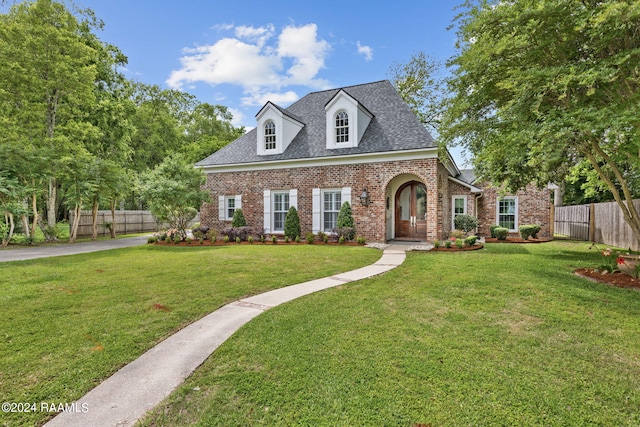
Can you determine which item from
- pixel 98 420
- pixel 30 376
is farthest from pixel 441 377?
pixel 30 376

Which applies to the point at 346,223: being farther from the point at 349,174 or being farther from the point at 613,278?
the point at 613,278

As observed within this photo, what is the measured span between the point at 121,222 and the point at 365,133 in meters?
16.8

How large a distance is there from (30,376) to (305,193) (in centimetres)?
1134

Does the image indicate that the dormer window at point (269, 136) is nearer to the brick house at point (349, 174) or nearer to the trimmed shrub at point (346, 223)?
the brick house at point (349, 174)

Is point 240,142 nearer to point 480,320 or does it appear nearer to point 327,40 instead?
point 327,40

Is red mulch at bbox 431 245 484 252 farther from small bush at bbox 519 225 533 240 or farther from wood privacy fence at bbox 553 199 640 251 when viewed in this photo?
small bush at bbox 519 225 533 240

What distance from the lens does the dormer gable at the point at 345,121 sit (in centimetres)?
1281

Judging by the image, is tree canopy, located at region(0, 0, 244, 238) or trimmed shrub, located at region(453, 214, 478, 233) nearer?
tree canopy, located at region(0, 0, 244, 238)

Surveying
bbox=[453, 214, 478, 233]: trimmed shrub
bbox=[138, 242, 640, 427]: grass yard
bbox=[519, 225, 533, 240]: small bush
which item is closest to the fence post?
bbox=[519, 225, 533, 240]: small bush

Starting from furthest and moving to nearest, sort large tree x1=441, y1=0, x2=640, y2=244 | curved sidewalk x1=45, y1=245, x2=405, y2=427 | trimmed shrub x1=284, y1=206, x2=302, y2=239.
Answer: trimmed shrub x1=284, y1=206, x2=302, y2=239 → large tree x1=441, y1=0, x2=640, y2=244 → curved sidewalk x1=45, y1=245, x2=405, y2=427

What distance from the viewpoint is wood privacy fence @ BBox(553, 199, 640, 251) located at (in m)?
10.7

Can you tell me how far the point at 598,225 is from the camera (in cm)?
1270

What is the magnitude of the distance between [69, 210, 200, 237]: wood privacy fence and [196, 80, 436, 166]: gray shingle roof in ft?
24.2

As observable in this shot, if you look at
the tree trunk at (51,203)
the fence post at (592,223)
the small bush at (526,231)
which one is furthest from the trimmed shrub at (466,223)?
the tree trunk at (51,203)
